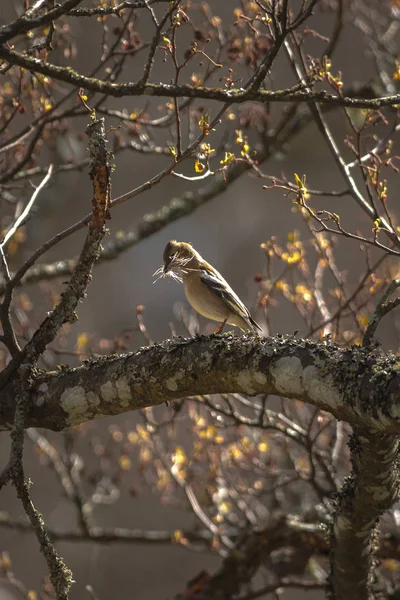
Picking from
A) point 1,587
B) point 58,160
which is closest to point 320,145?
point 58,160

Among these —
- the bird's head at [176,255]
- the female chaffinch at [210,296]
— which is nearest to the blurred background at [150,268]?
the bird's head at [176,255]

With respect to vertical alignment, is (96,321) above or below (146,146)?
above

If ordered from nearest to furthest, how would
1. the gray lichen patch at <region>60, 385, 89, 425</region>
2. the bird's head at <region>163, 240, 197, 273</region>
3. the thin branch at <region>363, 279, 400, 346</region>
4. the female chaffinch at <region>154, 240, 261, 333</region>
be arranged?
1. the thin branch at <region>363, 279, 400, 346</region>
2. the gray lichen patch at <region>60, 385, 89, 425</region>
3. the bird's head at <region>163, 240, 197, 273</region>
4. the female chaffinch at <region>154, 240, 261, 333</region>

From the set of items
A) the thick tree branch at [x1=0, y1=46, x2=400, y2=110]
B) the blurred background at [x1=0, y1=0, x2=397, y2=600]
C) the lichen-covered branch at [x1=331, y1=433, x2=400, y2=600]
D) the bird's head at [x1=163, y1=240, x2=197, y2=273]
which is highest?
the blurred background at [x1=0, y1=0, x2=397, y2=600]

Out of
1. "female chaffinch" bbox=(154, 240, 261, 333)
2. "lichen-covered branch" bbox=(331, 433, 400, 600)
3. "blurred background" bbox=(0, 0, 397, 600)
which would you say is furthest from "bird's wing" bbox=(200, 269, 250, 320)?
A: "blurred background" bbox=(0, 0, 397, 600)

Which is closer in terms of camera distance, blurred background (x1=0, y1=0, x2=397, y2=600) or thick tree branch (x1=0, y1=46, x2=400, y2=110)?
thick tree branch (x1=0, y1=46, x2=400, y2=110)

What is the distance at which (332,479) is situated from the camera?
4.01 meters

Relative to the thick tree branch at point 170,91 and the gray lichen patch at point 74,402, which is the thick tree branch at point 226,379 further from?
the thick tree branch at point 170,91

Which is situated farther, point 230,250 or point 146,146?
point 230,250

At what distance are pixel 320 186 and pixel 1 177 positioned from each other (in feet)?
29.4

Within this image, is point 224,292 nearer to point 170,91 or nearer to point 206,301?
point 206,301

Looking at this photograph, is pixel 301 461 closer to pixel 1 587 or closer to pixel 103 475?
pixel 103 475

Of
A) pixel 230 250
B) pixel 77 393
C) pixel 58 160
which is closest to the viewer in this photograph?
pixel 77 393

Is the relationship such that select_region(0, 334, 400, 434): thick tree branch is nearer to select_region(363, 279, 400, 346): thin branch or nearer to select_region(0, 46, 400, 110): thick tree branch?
select_region(363, 279, 400, 346): thin branch
